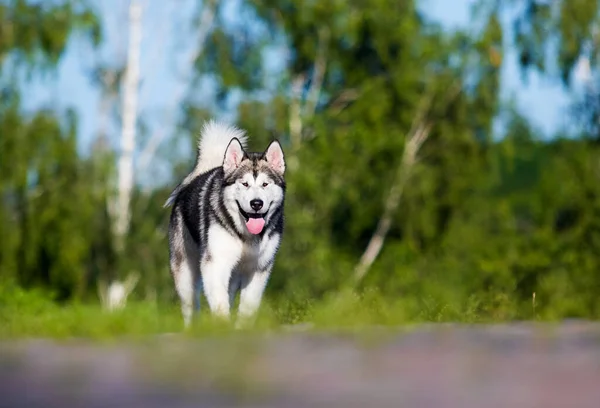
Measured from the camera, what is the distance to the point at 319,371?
16.5 ft

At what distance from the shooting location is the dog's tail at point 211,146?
41.2ft

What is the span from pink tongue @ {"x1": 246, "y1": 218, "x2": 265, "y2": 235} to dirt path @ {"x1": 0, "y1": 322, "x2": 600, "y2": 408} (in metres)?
4.67

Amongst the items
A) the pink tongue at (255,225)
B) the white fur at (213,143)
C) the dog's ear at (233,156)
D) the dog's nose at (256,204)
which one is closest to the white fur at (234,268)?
the pink tongue at (255,225)

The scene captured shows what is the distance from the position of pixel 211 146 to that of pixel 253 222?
184cm

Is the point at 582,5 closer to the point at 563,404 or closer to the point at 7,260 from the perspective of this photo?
the point at 7,260

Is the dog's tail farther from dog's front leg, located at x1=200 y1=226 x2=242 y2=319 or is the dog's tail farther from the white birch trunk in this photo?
the white birch trunk

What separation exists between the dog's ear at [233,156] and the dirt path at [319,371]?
4.91 m

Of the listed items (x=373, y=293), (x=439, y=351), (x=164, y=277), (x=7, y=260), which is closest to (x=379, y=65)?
(x=164, y=277)

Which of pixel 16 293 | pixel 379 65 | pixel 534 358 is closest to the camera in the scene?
pixel 534 358

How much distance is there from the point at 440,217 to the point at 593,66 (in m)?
6.24

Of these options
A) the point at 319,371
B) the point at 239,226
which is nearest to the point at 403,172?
the point at 239,226

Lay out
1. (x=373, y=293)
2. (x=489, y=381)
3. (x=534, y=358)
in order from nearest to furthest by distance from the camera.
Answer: (x=489, y=381)
(x=534, y=358)
(x=373, y=293)

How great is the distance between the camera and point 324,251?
34219 millimetres

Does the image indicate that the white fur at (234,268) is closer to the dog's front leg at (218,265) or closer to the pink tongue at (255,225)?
the dog's front leg at (218,265)
